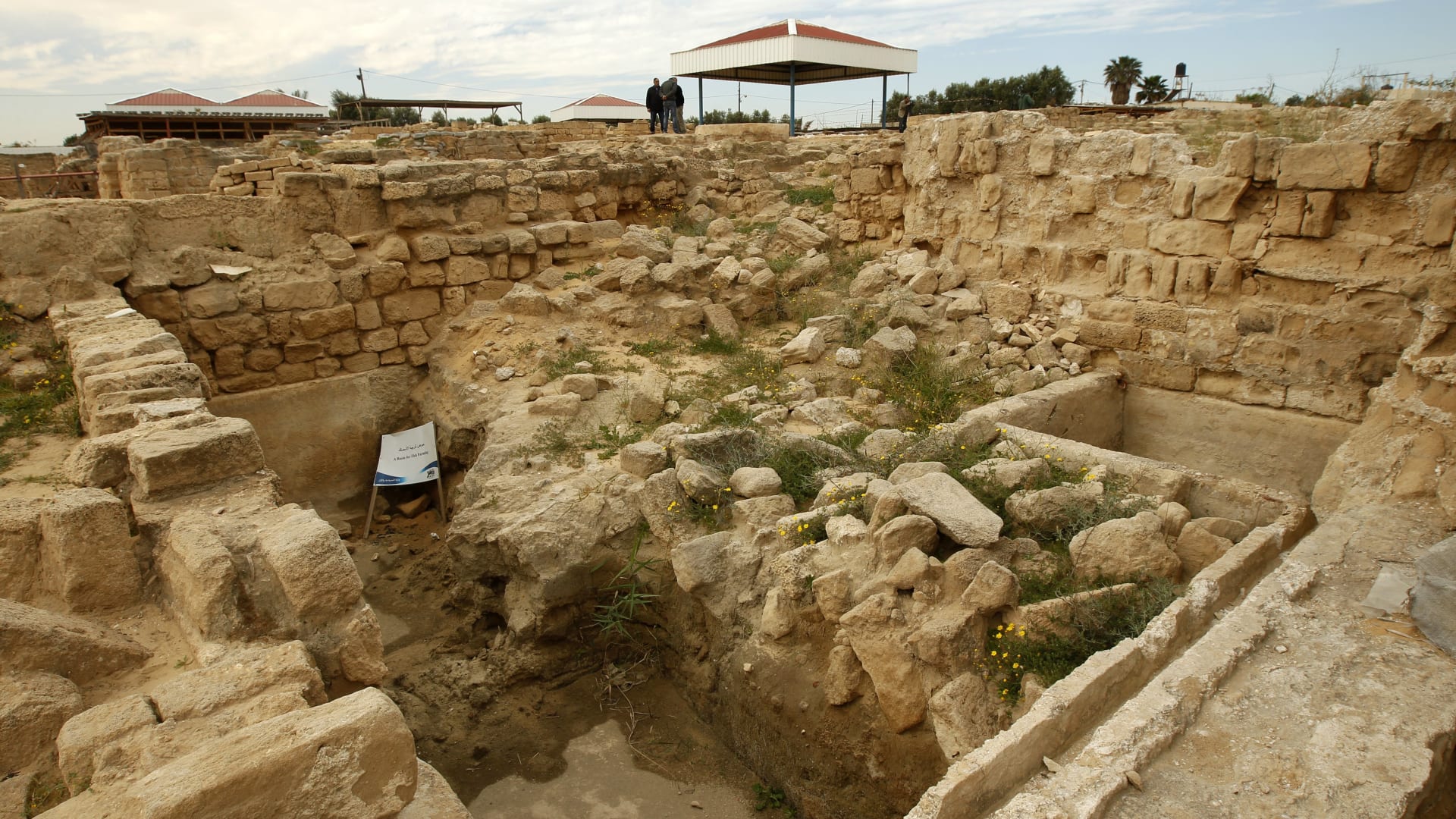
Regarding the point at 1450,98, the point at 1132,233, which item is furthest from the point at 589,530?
the point at 1450,98

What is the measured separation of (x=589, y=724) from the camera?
4.50 m

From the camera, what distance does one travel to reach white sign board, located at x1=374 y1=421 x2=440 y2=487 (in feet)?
21.8

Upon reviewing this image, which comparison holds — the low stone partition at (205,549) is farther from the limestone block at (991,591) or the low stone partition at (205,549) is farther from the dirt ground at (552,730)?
the limestone block at (991,591)

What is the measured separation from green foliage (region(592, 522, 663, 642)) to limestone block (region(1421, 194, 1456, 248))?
191 inches

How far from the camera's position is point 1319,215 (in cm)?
512

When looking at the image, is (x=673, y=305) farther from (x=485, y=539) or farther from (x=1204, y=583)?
(x=1204, y=583)

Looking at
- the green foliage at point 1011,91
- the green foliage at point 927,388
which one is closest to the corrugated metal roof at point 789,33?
the green foliage at point 1011,91

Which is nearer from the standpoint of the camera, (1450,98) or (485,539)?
(1450,98)

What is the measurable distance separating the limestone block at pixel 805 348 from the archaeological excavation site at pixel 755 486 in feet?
0.10

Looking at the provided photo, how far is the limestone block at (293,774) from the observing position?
73.1 inches

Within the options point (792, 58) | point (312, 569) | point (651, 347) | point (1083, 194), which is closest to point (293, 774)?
point (312, 569)

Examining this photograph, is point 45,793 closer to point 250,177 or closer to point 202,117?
point 250,177

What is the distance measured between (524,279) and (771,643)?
16.8ft

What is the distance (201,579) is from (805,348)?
4.73 metres
